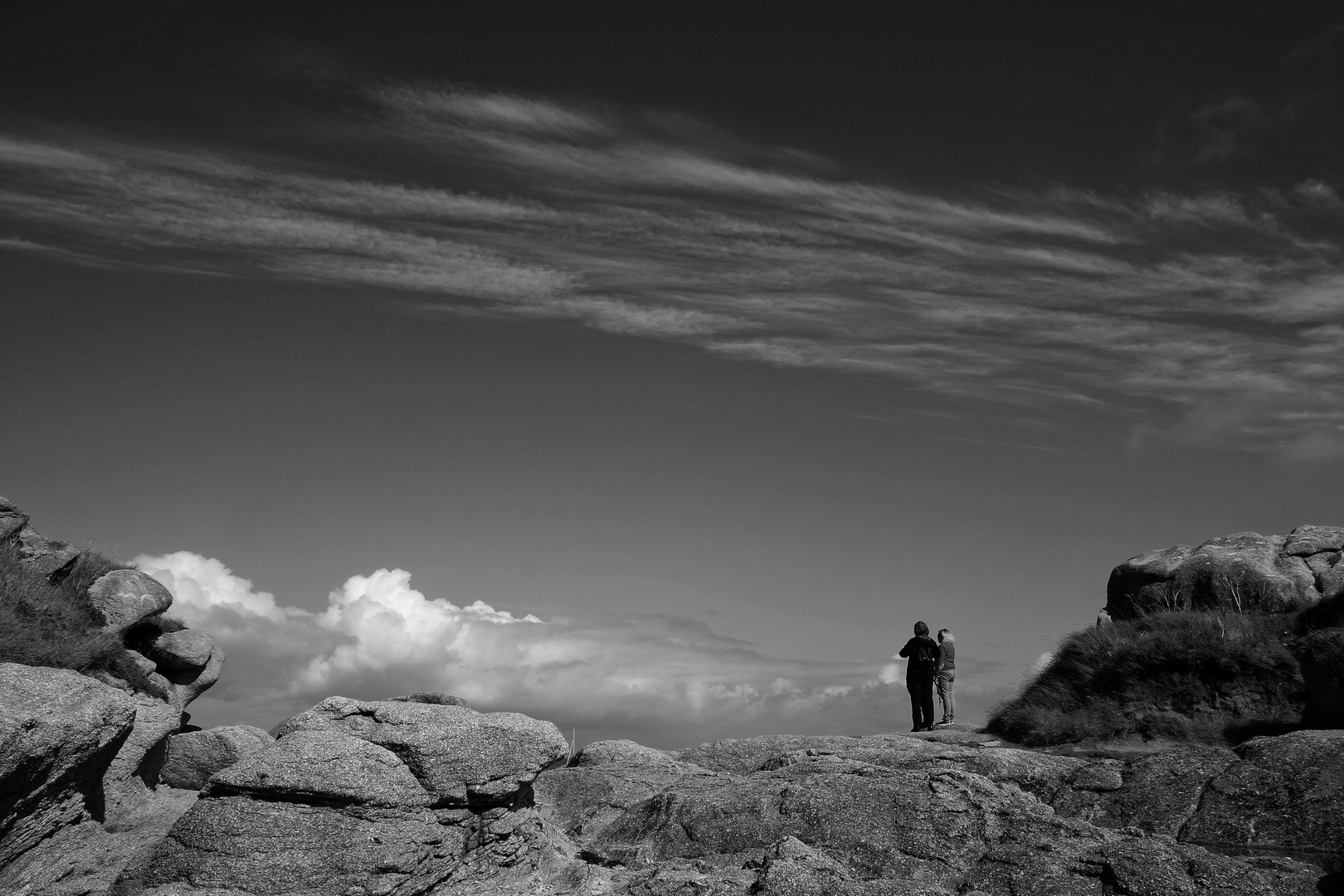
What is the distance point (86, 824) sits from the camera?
19109 mm

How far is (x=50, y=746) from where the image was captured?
55.6ft

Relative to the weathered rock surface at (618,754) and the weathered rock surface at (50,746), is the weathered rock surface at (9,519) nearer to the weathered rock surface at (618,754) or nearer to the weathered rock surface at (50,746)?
the weathered rock surface at (50,746)

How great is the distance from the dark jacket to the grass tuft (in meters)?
2.14

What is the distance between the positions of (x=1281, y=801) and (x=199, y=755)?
76.6 feet

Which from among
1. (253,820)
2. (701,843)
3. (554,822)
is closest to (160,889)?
(253,820)

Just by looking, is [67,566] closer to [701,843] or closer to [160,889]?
[160,889]

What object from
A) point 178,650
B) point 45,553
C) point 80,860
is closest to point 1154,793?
point 80,860

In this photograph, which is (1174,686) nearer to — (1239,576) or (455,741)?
(1239,576)

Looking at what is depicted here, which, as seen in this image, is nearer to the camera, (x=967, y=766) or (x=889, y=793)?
(x=889, y=793)

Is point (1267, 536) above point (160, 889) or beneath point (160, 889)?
above

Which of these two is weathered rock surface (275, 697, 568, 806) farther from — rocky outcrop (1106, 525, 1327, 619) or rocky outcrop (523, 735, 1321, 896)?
rocky outcrop (1106, 525, 1327, 619)

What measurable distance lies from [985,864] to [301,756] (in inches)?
446

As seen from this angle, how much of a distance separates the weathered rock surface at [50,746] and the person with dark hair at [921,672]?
19.5 metres

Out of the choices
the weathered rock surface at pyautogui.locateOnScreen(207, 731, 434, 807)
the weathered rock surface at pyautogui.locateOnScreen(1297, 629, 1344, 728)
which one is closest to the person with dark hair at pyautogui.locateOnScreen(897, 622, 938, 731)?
the weathered rock surface at pyautogui.locateOnScreen(1297, 629, 1344, 728)
